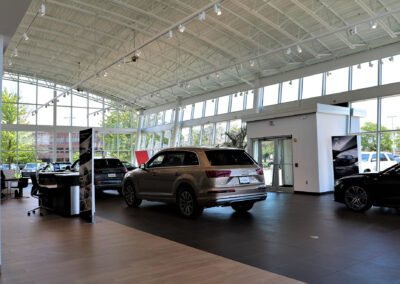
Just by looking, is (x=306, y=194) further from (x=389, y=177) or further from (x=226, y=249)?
(x=226, y=249)

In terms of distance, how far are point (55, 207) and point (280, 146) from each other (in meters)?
8.08

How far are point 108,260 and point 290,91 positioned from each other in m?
14.7

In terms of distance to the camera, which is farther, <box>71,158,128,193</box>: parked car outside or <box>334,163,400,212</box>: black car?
<box>71,158,128,193</box>: parked car outside

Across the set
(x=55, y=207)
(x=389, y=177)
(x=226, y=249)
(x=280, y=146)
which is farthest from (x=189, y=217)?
(x=280, y=146)

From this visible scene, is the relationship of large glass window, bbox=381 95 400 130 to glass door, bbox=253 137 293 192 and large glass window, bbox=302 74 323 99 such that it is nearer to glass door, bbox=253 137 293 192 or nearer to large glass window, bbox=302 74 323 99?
large glass window, bbox=302 74 323 99

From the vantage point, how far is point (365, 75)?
14.0 meters

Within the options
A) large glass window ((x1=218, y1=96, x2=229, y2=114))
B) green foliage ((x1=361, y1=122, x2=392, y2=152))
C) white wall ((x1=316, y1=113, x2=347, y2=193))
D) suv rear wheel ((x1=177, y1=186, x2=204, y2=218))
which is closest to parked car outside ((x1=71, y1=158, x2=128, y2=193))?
suv rear wheel ((x1=177, y1=186, x2=204, y2=218))

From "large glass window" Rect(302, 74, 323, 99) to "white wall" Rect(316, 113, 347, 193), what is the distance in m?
3.61

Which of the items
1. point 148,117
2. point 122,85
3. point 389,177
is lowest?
point 389,177

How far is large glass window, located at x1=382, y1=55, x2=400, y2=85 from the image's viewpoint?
12934mm

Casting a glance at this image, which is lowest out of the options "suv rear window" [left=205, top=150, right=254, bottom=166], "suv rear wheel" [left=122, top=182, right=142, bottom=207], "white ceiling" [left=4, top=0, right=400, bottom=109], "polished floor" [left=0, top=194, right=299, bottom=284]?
"polished floor" [left=0, top=194, right=299, bottom=284]

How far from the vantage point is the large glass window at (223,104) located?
2133cm

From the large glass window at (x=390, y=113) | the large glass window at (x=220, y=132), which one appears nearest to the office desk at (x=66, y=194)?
the large glass window at (x=390, y=113)

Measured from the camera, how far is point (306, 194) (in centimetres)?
1150
